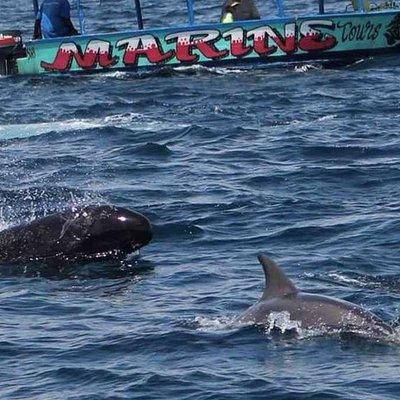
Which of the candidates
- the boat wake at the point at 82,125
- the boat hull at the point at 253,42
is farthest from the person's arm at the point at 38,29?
the boat wake at the point at 82,125

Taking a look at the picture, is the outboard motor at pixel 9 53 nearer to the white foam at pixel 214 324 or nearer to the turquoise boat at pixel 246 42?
the turquoise boat at pixel 246 42

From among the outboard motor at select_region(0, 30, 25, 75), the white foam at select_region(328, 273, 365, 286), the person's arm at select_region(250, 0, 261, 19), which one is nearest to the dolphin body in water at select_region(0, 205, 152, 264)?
the white foam at select_region(328, 273, 365, 286)

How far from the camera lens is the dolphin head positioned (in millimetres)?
14562

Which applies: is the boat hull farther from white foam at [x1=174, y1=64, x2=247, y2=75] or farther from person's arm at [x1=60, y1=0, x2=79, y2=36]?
person's arm at [x1=60, y1=0, x2=79, y2=36]

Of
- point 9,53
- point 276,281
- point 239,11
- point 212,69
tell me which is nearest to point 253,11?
point 239,11

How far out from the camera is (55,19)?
30703mm

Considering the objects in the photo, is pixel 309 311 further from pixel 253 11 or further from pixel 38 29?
pixel 38 29

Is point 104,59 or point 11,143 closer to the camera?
point 11,143

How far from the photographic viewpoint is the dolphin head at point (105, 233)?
14562 mm

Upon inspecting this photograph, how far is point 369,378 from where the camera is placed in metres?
10.5

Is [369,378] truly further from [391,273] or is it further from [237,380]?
[391,273]

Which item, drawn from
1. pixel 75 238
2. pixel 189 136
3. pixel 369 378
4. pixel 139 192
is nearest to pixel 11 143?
pixel 189 136

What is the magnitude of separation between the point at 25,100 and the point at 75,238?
13.7 metres

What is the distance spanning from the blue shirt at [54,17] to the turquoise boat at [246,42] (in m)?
0.34
